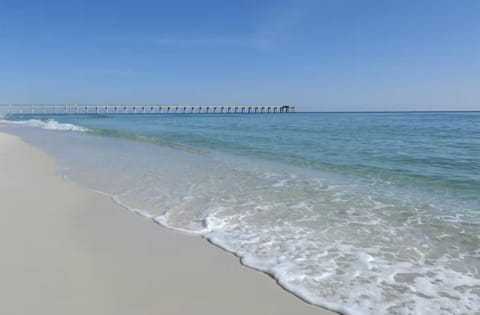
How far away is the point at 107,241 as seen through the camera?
4.14 meters

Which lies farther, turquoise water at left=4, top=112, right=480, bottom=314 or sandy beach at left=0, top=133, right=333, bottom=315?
turquoise water at left=4, top=112, right=480, bottom=314

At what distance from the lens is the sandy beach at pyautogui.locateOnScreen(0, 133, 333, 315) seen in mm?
2752

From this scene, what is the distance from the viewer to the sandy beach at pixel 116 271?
2.75m

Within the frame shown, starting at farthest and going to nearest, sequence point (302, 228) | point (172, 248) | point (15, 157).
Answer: point (15, 157)
point (302, 228)
point (172, 248)

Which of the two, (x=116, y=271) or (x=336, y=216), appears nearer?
(x=116, y=271)

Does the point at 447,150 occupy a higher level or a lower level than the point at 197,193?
higher

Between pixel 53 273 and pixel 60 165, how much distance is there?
785cm

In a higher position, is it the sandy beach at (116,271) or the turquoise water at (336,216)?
the turquoise water at (336,216)

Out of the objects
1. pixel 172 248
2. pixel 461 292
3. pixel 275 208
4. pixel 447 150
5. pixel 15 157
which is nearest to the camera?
pixel 461 292

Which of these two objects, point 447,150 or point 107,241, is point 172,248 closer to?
point 107,241

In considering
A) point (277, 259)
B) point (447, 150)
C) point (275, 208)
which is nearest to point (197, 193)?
point (275, 208)

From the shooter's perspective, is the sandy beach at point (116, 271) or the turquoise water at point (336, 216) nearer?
the sandy beach at point (116, 271)

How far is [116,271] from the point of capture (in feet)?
10.9

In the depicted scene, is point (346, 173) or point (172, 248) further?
point (346, 173)
